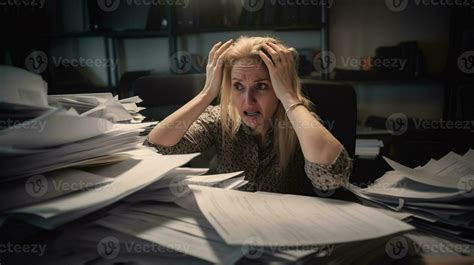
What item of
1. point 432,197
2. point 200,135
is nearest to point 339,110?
point 200,135

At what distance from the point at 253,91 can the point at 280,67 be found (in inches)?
6.1

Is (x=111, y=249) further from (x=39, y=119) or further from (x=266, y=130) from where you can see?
(x=266, y=130)

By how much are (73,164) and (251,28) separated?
228 centimetres

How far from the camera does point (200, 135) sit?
1.35 metres

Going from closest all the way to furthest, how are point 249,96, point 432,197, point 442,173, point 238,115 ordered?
point 432,197, point 442,173, point 249,96, point 238,115

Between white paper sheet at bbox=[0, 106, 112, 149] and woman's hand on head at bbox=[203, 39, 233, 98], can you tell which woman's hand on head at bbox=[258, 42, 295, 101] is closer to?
woman's hand on head at bbox=[203, 39, 233, 98]

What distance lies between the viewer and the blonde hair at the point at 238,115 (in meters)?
1.21

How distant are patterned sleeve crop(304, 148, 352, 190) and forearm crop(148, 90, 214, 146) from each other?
44 cm

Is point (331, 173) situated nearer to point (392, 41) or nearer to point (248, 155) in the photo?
point (248, 155)

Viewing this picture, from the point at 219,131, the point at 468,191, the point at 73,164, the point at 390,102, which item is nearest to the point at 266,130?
the point at 219,131

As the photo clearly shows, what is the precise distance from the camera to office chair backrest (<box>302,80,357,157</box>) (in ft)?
4.58

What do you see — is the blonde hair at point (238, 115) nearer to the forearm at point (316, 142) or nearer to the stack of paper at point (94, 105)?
the forearm at point (316, 142)

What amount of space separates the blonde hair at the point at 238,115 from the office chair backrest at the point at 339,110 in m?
0.07

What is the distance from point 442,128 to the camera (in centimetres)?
248
